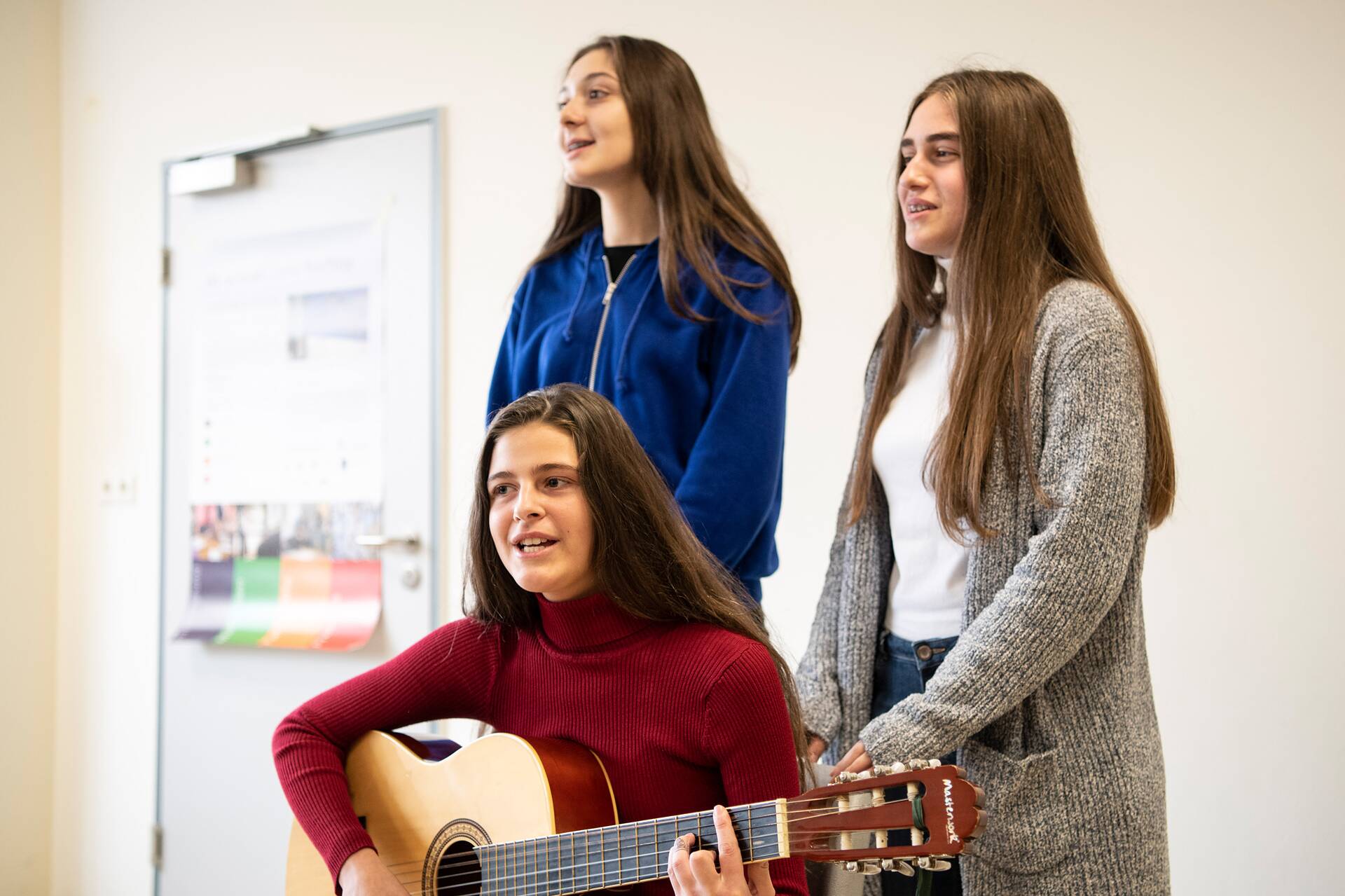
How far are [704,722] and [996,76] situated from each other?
2.72 ft

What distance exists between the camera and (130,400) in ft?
11.0

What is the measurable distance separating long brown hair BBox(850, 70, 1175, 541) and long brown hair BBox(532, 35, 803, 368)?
312mm

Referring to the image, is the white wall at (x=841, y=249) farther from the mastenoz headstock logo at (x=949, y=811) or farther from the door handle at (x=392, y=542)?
the mastenoz headstock logo at (x=949, y=811)

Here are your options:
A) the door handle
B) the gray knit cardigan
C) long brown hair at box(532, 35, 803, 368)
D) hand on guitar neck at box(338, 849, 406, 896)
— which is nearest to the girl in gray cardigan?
the gray knit cardigan

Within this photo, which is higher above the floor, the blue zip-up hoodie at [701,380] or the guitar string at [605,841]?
the blue zip-up hoodie at [701,380]

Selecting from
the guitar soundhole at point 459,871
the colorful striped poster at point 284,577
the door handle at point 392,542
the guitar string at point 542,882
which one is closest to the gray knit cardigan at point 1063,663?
the guitar string at point 542,882

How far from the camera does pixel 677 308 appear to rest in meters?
1.53

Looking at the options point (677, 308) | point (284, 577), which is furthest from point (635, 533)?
point (284, 577)

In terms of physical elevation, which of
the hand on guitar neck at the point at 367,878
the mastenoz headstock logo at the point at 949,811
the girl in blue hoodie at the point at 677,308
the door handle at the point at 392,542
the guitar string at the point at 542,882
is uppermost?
the girl in blue hoodie at the point at 677,308

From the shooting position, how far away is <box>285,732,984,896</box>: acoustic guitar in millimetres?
967

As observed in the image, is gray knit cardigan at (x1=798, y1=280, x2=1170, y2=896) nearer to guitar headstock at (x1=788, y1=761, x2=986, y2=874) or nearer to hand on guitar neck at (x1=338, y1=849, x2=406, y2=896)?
guitar headstock at (x1=788, y1=761, x2=986, y2=874)

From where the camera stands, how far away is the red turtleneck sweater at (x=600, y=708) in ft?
3.70

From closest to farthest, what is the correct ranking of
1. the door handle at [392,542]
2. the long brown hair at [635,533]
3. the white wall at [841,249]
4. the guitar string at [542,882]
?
the guitar string at [542,882] < the long brown hair at [635,533] < the white wall at [841,249] < the door handle at [392,542]

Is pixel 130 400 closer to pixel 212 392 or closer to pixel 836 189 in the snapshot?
pixel 212 392
